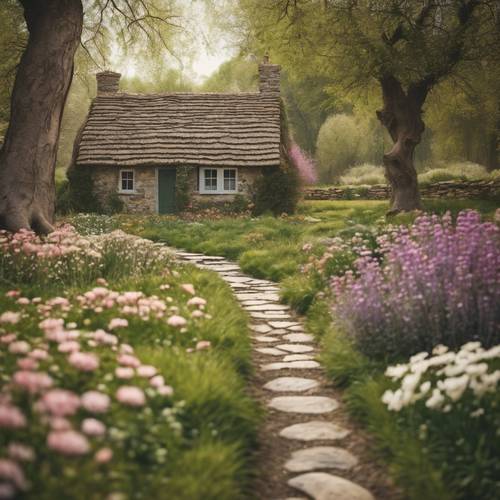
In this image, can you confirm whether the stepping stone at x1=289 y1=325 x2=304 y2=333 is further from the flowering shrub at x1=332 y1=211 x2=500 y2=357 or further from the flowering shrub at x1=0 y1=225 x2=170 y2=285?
the flowering shrub at x1=0 y1=225 x2=170 y2=285

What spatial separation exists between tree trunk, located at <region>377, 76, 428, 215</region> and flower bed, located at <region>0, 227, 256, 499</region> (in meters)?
13.3

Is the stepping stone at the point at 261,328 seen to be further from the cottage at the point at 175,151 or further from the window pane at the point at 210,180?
the window pane at the point at 210,180

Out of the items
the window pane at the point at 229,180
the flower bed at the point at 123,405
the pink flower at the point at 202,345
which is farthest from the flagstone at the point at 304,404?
the window pane at the point at 229,180

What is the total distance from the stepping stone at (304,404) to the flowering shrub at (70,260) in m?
3.11

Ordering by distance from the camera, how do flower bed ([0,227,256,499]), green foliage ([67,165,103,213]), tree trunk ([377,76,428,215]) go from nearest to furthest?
flower bed ([0,227,256,499]), tree trunk ([377,76,428,215]), green foliage ([67,165,103,213])

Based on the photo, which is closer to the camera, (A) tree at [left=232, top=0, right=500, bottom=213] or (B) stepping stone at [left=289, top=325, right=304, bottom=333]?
(B) stepping stone at [left=289, top=325, right=304, bottom=333]

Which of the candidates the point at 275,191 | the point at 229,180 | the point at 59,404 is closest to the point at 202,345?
the point at 59,404

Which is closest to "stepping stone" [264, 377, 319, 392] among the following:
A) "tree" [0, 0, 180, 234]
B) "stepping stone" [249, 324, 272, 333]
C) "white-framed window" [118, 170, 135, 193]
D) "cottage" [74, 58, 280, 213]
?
"stepping stone" [249, 324, 272, 333]

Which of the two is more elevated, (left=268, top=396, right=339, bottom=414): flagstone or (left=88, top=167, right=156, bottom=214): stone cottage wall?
(left=88, top=167, right=156, bottom=214): stone cottage wall

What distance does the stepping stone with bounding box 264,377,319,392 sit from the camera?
4727mm

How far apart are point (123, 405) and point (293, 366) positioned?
8.29 feet

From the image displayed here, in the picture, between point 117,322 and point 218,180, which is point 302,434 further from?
point 218,180

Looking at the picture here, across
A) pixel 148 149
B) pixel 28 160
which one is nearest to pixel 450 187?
pixel 148 149

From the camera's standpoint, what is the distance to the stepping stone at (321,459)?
3.45m
